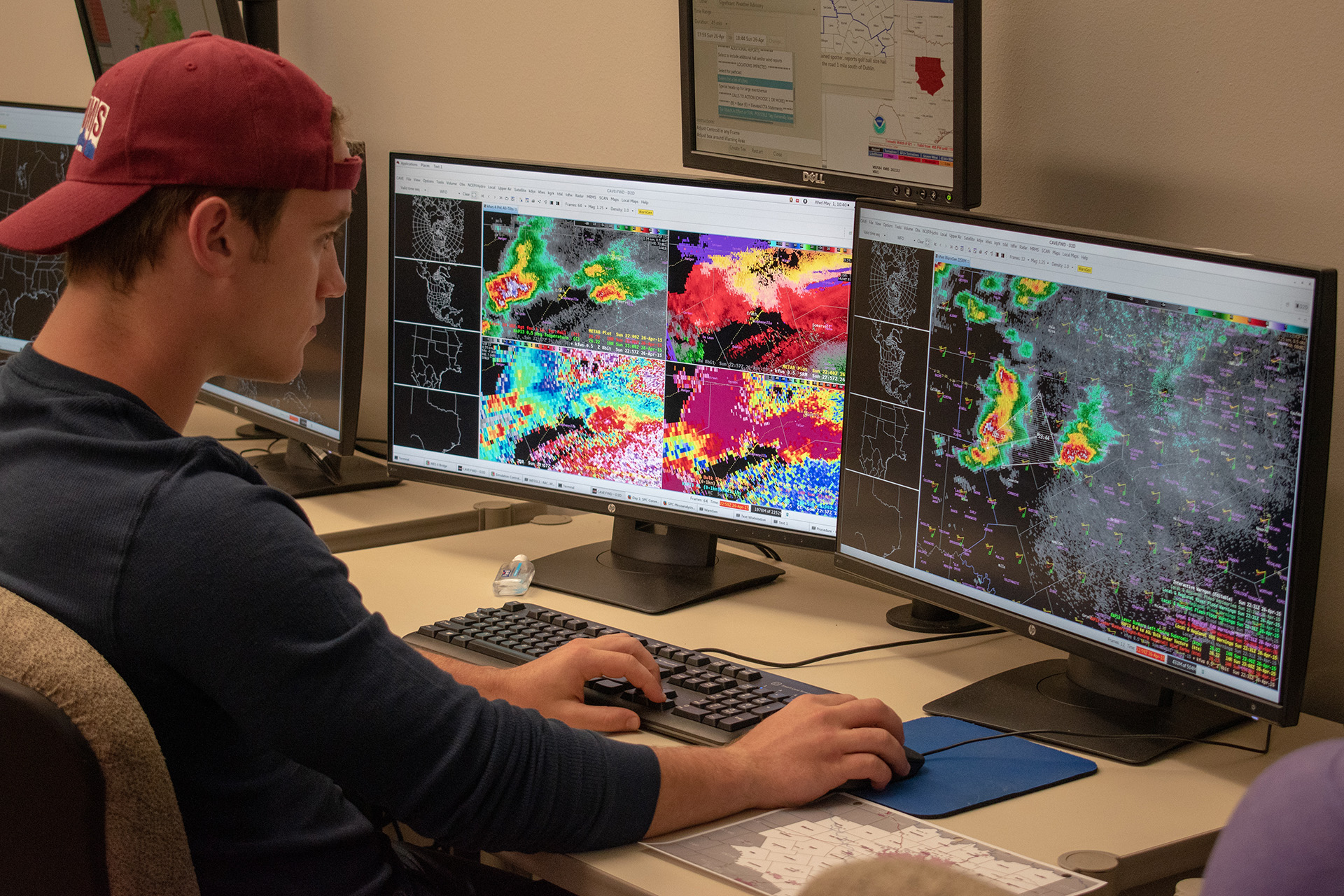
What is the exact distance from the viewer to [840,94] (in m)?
1.54

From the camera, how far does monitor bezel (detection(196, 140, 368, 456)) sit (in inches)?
76.4

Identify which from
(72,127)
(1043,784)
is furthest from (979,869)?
(72,127)

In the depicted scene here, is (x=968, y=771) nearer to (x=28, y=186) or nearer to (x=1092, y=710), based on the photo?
(x=1092, y=710)

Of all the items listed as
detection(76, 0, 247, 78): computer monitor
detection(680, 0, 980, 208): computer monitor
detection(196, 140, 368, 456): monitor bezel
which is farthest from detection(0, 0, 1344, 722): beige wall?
detection(76, 0, 247, 78): computer monitor

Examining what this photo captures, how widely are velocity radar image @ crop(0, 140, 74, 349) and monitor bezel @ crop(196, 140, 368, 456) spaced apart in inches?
25.8

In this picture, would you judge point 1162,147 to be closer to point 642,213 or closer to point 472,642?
point 642,213

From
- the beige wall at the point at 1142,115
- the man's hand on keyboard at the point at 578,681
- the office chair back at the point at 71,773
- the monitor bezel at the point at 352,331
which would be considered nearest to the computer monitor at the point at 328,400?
the monitor bezel at the point at 352,331

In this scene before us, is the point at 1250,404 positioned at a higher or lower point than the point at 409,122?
lower

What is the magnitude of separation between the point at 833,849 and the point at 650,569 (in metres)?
0.74

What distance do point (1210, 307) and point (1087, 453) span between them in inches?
7.0

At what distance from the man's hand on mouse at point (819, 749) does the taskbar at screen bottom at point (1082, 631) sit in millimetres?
204

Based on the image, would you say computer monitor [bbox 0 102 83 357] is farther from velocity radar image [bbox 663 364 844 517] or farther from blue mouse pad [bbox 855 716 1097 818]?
blue mouse pad [bbox 855 716 1097 818]

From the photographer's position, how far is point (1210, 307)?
1.10 metres

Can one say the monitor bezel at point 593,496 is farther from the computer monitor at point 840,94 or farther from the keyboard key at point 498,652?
the keyboard key at point 498,652
